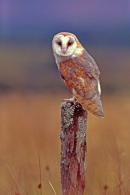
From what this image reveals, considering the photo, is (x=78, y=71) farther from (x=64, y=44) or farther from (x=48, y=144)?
(x=48, y=144)

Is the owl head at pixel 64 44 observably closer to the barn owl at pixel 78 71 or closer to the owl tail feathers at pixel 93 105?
the barn owl at pixel 78 71

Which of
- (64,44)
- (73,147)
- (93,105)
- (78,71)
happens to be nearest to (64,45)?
(64,44)

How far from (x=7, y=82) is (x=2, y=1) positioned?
346 millimetres

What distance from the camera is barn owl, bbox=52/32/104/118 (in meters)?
1.52

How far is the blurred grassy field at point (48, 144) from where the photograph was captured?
1659mm

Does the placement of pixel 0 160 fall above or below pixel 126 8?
below

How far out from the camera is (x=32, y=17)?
1.63 metres

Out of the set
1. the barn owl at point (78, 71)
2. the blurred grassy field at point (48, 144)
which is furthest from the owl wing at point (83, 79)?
the blurred grassy field at point (48, 144)

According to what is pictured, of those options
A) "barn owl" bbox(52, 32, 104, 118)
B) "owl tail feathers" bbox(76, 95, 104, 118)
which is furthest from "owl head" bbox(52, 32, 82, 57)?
"owl tail feathers" bbox(76, 95, 104, 118)

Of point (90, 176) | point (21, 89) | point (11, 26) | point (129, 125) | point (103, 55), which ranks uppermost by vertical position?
point (11, 26)

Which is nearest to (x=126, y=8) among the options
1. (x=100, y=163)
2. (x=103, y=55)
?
(x=103, y=55)

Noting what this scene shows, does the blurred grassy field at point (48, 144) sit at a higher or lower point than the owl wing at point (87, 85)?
lower

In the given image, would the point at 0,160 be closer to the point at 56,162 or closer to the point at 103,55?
the point at 56,162

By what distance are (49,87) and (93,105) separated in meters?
0.23
